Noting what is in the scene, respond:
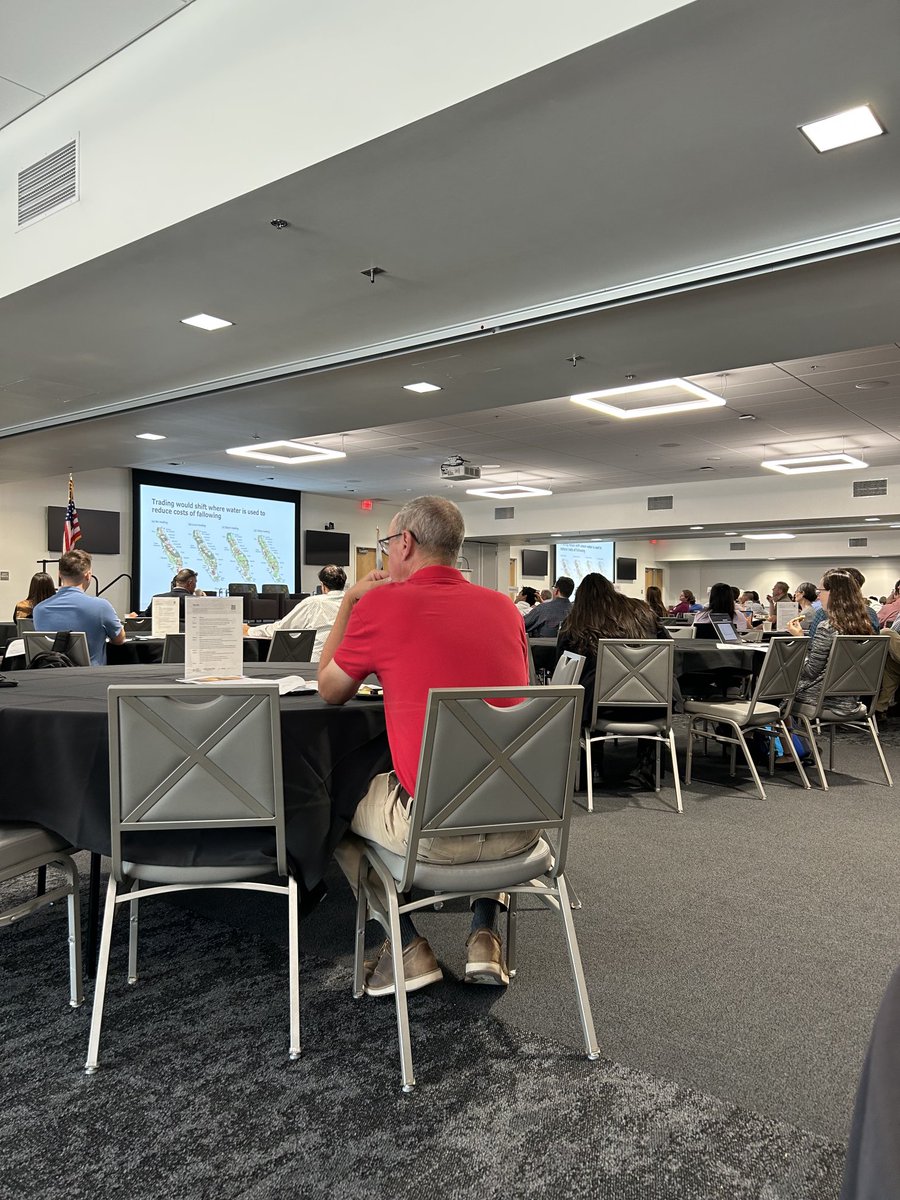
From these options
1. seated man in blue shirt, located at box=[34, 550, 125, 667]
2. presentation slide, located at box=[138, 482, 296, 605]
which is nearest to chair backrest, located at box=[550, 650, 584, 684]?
seated man in blue shirt, located at box=[34, 550, 125, 667]

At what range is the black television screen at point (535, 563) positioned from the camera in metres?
20.5

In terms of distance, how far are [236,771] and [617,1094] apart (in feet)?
3.68

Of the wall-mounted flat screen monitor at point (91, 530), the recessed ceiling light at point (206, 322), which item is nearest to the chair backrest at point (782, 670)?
the recessed ceiling light at point (206, 322)

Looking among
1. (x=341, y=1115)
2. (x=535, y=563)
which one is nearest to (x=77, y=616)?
(x=341, y=1115)

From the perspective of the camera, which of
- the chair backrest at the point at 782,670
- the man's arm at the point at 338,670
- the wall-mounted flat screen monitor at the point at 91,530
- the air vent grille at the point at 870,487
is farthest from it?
the wall-mounted flat screen monitor at the point at 91,530

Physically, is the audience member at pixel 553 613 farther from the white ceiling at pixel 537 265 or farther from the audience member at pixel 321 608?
the audience member at pixel 321 608

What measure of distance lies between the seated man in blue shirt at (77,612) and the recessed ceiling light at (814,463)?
29.7 feet

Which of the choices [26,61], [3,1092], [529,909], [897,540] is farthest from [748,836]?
[897,540]

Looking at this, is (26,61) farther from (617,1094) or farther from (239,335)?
(617,1094)

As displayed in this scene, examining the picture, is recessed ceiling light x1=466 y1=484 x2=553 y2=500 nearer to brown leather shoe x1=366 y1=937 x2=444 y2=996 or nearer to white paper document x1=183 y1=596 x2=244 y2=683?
white paper document x1=183 y1=596 x2=244 y2=683

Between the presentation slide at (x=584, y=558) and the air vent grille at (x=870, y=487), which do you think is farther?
the presentation slide at (x=584, y=558)

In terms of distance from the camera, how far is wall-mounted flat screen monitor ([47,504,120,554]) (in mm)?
12672

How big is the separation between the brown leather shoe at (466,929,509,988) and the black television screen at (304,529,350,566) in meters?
14.2

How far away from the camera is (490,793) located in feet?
6.51
